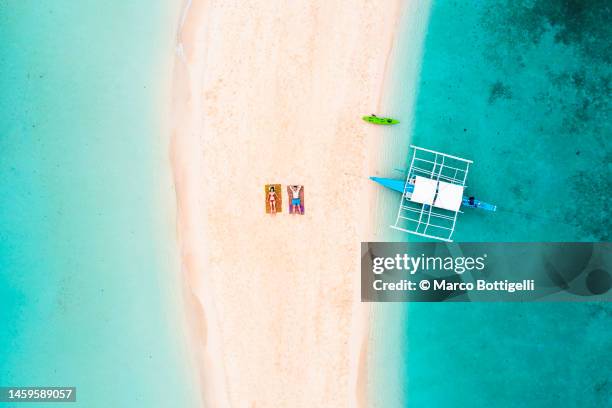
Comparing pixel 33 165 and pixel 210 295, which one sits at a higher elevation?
pixel 33 165

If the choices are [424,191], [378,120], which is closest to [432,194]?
[424,191]

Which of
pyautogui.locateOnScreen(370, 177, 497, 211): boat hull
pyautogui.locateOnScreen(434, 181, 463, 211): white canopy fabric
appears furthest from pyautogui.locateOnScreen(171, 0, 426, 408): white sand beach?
pyautogui.locateOnScreen(434, 181, 463, 211): white canopy fabric

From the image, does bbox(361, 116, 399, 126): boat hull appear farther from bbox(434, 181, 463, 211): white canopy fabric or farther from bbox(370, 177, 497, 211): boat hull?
bbox(434, 181, 463, 211): white canopy fabric

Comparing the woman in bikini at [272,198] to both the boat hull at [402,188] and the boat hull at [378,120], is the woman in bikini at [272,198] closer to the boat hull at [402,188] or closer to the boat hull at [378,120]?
the boat hull at [402,188]

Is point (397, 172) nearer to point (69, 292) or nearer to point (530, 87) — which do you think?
point (530, 87)

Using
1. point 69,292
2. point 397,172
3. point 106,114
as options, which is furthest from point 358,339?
point 106,114
